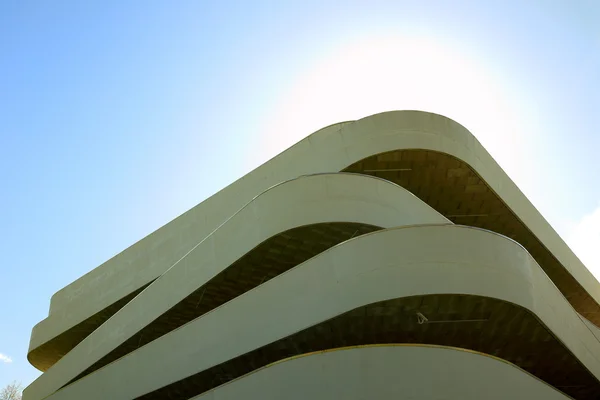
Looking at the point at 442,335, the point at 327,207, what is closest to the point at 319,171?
the point at 327,207

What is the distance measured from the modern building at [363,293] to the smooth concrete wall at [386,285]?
27 millimetres

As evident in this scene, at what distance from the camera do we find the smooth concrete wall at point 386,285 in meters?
8.79

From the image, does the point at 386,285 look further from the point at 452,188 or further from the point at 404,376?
the point at 452,188

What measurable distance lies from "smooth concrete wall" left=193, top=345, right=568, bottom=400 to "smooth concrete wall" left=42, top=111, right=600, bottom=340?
5862 mm

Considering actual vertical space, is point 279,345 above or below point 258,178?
below

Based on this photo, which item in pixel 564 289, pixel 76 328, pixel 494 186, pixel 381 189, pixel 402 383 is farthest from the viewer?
pixel 76 328

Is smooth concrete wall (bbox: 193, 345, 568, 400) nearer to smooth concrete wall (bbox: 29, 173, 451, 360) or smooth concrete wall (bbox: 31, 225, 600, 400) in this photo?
smooth concrete wall (bbox: 31, 225, 600, 400)

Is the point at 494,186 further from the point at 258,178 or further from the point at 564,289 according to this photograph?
the point at 258,178

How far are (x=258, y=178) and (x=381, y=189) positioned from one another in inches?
213

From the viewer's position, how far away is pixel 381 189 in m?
10.8

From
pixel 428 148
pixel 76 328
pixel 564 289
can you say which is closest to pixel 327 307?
pixel 428 148

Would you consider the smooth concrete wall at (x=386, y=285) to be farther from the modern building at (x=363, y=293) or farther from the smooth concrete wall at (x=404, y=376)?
the smooth concrete wall at (x=404, y=376)

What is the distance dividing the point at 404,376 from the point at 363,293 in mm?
1566

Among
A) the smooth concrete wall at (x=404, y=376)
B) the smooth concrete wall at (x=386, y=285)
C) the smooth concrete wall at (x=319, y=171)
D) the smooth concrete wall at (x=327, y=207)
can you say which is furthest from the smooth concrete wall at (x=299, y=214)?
the smooth concrete wall at (x=404, y=376)
